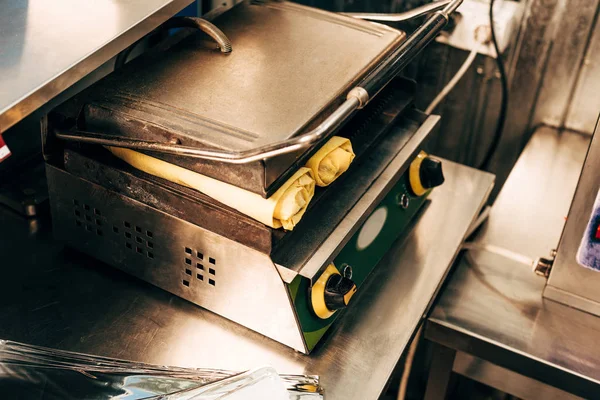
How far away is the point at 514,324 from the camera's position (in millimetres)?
1270

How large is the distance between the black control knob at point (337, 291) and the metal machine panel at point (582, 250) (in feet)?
1.40

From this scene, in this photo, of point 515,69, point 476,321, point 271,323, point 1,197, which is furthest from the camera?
point 515,69

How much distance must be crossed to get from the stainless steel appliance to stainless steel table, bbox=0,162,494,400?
4 centimetres

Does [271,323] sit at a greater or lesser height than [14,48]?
lesser

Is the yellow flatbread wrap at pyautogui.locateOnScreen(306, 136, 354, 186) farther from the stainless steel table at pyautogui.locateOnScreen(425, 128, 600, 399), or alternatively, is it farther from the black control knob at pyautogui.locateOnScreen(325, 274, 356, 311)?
the stainless steel table at pyautogui.locateOnScreen(425, 128, 600, 399)

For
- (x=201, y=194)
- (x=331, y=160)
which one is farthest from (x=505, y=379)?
(x=201, y=194)

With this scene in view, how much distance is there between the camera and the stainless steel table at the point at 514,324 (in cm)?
121

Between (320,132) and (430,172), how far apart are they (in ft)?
1.77

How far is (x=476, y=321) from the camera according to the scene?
1.27 meters

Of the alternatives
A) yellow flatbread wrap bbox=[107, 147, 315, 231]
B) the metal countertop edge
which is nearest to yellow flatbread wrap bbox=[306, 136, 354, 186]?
yellow flatbread wrap bbox=[107, 147, 315, 231]

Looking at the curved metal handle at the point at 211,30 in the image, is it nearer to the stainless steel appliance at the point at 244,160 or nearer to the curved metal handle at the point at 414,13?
the stainless steel appliance at the point at 244,160

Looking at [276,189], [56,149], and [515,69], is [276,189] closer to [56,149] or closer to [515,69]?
[56,149]

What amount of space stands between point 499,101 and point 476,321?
77 centimetres

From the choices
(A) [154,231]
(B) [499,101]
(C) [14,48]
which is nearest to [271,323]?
(A) [154,231]
